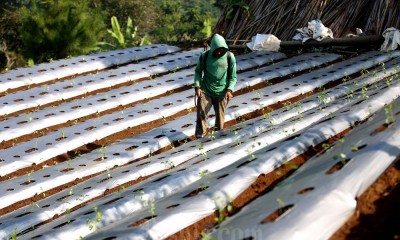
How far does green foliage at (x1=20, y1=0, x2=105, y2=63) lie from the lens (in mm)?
19062

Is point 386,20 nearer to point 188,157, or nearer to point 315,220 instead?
point 188,157

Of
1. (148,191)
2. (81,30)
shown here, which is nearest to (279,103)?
(148,191)

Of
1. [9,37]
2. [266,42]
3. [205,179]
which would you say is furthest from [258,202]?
[9,37]

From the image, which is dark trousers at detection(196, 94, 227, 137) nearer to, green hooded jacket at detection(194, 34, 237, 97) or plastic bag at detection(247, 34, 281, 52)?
green hooded jacket at detection(194, 34, 237, 97)

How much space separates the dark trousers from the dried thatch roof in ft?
21.3

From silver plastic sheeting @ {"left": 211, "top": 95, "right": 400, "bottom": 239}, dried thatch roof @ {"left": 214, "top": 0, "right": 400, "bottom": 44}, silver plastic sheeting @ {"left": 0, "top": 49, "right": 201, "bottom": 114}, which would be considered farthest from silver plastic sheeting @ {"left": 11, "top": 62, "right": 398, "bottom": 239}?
dried thatch roof @ {"left": 214, "top": 0, "right": 400, "bottom": 44}

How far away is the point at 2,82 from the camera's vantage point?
32.8ft

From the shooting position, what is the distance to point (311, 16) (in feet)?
40.8

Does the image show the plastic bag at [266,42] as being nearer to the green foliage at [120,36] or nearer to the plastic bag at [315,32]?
the plastic bag at [315,32]

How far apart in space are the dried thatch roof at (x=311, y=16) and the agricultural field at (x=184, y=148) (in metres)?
1.13

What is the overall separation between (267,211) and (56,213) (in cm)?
278

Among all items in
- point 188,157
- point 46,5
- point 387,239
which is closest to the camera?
point 387,239

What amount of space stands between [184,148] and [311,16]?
24.7ft

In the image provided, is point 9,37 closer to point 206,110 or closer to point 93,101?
point 93,101
